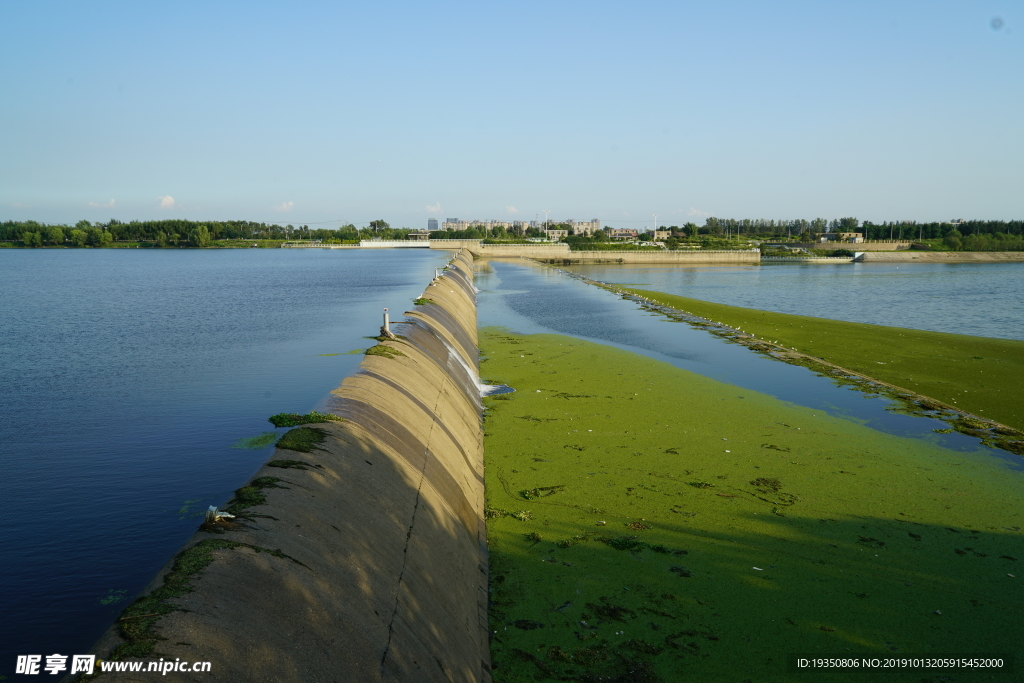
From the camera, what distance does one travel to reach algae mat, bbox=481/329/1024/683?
7027mm

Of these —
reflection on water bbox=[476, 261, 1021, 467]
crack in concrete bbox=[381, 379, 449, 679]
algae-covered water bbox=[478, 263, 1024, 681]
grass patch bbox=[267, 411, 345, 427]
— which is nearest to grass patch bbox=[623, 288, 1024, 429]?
reflection on water bbox=[476, 261, 1021, 467]

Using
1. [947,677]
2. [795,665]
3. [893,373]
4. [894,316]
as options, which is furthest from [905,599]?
[894,316]

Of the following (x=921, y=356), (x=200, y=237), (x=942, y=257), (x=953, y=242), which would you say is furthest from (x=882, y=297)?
(x=200, y=237)

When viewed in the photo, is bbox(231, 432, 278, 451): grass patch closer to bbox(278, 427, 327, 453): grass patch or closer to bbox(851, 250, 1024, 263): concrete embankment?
bbox(278, 427, 327, 453): grass patch

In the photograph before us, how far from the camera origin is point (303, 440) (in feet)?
27.0

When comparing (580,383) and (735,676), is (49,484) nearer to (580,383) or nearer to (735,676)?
(735,676)

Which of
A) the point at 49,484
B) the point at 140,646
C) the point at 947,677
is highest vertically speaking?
the point at 140,646

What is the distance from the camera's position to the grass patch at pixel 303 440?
802cm

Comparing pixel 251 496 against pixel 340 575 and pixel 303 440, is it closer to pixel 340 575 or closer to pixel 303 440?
pixel 340 575

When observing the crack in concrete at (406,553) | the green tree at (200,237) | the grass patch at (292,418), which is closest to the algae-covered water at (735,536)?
the crack in concrete at (406,553)

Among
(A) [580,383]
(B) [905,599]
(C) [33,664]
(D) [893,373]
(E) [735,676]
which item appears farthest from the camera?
(D) [893,373]

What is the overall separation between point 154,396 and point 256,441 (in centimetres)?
595

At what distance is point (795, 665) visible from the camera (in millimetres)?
6727

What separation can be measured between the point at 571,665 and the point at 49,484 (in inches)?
346
